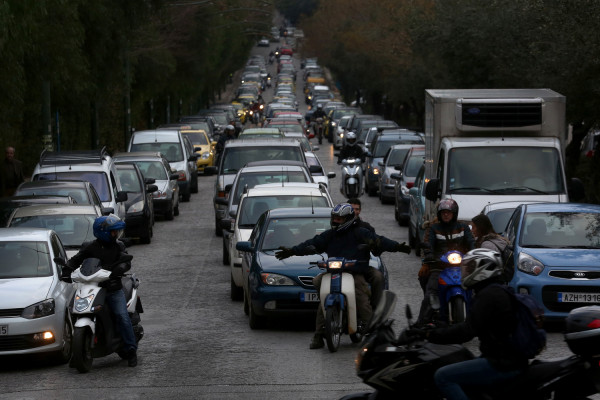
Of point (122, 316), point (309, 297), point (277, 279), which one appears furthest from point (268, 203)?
point (122, 316)

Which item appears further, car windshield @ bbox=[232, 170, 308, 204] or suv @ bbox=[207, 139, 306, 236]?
suv @ bbox=[207, 139, 306, 236]

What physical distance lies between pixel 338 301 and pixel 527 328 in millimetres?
5721

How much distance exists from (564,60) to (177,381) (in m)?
16.7

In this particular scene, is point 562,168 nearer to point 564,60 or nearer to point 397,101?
point 564,60

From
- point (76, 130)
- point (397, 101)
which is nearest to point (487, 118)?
point (76, 130)

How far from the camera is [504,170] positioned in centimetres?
1920

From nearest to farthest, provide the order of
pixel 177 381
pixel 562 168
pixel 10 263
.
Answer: pixel 177 381 < pixel 10 263 < pixel 562 168

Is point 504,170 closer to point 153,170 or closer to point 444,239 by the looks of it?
point 444,239

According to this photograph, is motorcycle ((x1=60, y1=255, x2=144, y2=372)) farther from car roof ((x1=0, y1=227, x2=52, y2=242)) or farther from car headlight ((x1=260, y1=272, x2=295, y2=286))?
car headlight ((x1=260, y1=272, x2=295, y2=286))

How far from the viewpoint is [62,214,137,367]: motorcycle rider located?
41.4 ft

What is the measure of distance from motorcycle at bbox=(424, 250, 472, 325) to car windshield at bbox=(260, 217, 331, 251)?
2894mm

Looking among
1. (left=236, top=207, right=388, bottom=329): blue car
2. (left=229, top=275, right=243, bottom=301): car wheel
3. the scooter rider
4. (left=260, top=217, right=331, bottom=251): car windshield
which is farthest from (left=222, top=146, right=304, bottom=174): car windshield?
(left=236, top=207, right=388, bottom=329): blue car

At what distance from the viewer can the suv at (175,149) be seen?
35.5 metres

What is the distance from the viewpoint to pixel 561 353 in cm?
1291
